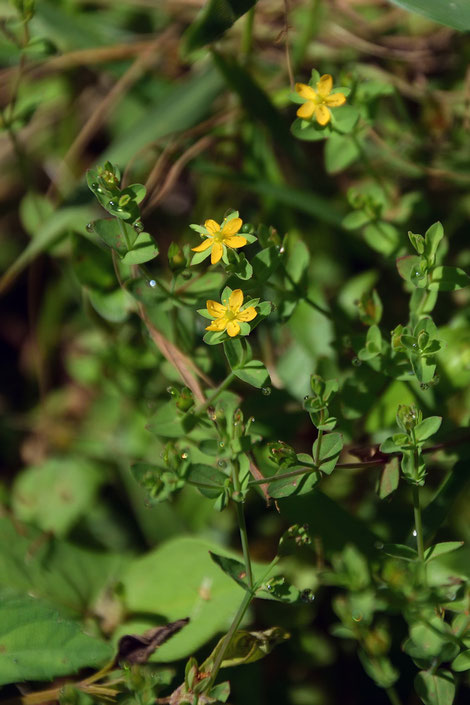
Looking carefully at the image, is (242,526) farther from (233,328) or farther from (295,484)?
(233,328)

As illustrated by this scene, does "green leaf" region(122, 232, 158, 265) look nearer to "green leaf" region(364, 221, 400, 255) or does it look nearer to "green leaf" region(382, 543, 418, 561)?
"green leaf" region(364, 221, 400, 255)

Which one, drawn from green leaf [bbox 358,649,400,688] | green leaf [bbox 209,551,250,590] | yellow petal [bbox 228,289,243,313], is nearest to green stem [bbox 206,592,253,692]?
green leaf [bbox 209,551,250,590]

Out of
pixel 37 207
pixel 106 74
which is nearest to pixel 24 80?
pixel 106 74

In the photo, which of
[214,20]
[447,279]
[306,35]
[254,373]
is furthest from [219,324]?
[306,35]

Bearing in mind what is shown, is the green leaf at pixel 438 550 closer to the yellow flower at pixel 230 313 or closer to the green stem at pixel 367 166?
the yellow flower at pixel 230 313

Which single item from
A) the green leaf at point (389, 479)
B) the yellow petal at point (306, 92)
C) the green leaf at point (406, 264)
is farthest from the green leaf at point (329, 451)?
the yellow petal at point (306, 92)

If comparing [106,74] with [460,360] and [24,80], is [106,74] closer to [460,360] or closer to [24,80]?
[24,80]

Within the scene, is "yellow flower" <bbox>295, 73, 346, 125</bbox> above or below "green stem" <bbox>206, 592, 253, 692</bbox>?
above
